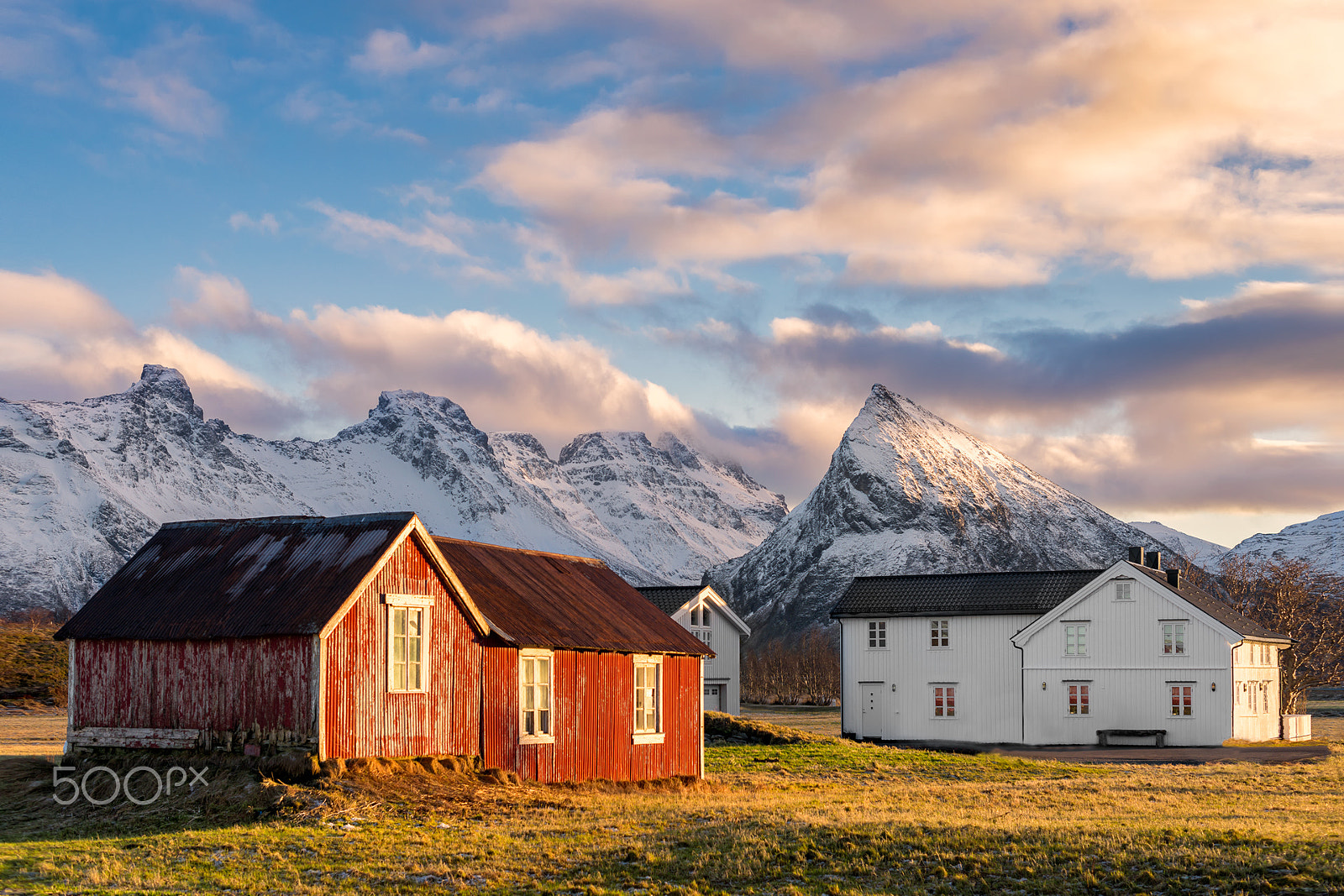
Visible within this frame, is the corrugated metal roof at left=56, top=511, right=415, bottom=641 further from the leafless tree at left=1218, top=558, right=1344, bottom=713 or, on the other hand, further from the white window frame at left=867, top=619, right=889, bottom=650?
the leafless tree at left=1218, top=558, right=1344, bottom=713

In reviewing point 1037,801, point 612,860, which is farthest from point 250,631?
point 1037,801

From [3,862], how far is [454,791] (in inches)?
349

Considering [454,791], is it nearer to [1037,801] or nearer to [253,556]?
[253,556]

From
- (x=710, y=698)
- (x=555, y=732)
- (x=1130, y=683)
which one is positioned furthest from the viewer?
(x=710, y=698)

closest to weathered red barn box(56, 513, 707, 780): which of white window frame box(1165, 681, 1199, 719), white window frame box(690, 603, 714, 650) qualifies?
white window frame box(1165, 681, 1199, 719)

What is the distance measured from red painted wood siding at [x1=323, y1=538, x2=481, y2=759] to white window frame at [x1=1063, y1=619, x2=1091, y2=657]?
3480cm

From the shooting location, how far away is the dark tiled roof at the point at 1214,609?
5475 centimetres

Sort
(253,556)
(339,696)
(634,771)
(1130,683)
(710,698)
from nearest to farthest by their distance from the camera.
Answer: (339,696) → (253,556) → (634,771) → (1130,683) → (710,698)

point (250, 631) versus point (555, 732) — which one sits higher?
point (250, 631)

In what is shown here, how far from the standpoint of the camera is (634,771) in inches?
1304

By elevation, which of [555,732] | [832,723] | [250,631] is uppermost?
[250,631]

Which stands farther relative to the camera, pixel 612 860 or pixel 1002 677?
pixel 1002 677

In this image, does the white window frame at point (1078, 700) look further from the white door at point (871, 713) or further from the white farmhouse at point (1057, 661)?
the white door at point (871, 713)

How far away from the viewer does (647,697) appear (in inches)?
1340
